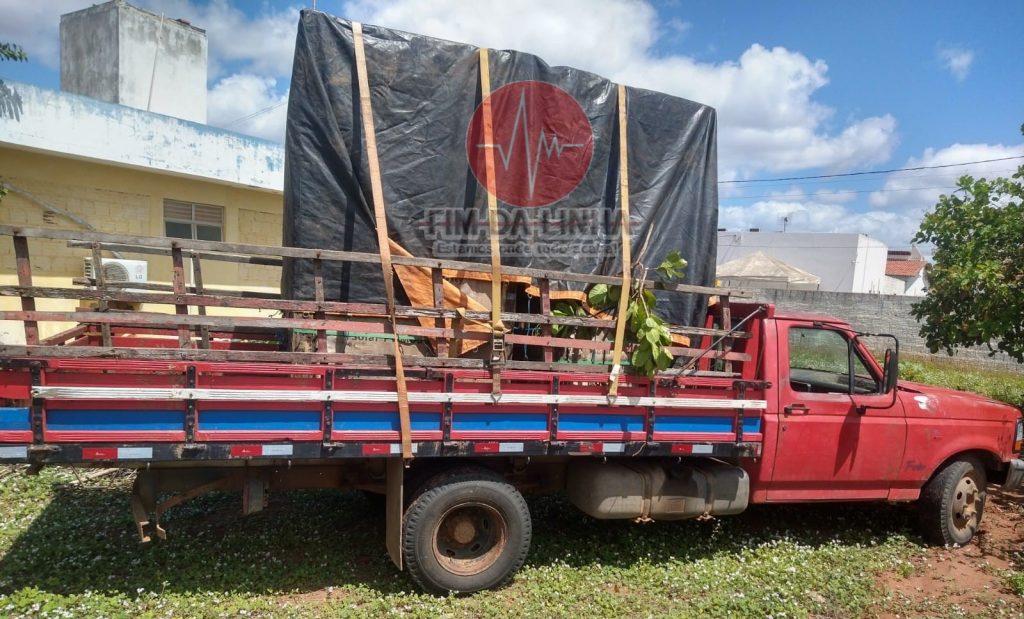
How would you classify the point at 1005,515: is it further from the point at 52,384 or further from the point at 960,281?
the point at 52,384

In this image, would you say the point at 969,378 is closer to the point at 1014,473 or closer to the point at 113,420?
the point at 1014,473

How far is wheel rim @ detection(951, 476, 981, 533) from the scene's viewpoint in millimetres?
5130

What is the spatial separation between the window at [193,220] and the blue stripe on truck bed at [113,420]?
7.19 metres

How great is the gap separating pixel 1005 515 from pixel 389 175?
6.41m

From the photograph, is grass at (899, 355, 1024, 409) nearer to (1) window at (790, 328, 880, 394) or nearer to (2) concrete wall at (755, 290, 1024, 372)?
(2) concrete wall at (755, 290, 1024, 372)

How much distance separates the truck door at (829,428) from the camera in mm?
4586

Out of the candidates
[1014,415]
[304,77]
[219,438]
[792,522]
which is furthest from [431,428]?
[1014,415]

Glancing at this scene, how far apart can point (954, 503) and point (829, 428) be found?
1.50 meters

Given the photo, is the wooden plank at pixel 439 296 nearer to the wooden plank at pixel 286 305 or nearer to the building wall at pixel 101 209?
the wooden plank at pixel 286 305

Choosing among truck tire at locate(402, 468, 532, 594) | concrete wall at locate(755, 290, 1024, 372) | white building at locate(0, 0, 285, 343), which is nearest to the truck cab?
truck tire at locate(402, 468, 532, 594)

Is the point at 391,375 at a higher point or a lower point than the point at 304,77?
lower

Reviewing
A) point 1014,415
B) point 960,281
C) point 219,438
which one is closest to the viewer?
point 219,438

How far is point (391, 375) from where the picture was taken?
3686mm

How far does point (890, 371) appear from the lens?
4.71 metres
